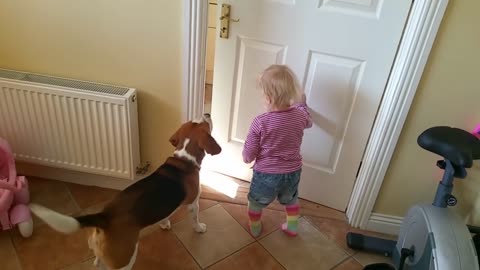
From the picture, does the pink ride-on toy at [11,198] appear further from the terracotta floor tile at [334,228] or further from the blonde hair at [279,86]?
the terracotta floor tile at [334,228]

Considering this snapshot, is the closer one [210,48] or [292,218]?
[292,218]

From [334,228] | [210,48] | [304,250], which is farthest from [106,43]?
[210,48]

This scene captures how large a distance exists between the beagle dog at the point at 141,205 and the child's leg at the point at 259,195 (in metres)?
0.30

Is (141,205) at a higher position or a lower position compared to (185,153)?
lower

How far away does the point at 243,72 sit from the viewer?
196 cm

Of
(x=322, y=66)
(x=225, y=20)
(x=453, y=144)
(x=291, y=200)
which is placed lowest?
(x=291, y=200)

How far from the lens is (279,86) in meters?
1.63

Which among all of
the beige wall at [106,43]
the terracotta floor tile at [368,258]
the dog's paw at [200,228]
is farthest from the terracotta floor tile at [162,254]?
the terracotta floor tile at [368,258]

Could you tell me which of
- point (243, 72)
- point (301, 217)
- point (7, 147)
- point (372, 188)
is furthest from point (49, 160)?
point (372, 188)

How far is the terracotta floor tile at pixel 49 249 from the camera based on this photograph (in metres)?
1.72

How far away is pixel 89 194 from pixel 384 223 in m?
1.66

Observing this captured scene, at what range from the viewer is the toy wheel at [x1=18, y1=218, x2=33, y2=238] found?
1.81 meters

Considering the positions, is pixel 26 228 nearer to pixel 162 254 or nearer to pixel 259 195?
pixel 162 254

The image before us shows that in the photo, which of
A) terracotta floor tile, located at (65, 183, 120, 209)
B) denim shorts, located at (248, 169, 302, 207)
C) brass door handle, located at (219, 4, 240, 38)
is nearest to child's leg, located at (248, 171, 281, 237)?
denim shorts, located at (248, 169, 302, 207)
